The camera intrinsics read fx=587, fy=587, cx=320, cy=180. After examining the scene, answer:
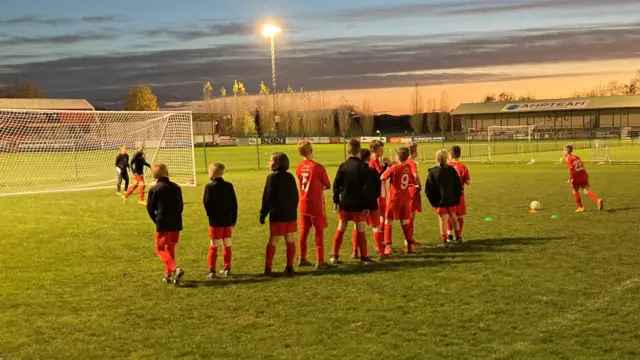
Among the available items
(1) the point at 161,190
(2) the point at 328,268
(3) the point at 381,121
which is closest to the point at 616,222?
(2) the point at 328,268

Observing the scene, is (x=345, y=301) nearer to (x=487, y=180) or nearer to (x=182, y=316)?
(x=182, y=316)

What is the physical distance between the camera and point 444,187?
10.2m

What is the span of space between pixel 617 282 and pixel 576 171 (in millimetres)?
7216

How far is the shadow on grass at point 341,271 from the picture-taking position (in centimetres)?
838

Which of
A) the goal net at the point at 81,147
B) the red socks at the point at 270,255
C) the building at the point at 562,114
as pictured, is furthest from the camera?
the building at the point at 562,114

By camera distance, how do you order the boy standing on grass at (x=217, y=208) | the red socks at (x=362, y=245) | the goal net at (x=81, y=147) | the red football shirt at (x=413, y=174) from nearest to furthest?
the boy standing on grass at (x=217, y=208), the red socks at (x=362, y=245), the red football shirt at (x=413, y=174), the goal net at (x=81, y=147)

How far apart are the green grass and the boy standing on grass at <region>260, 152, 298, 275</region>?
0.54 m

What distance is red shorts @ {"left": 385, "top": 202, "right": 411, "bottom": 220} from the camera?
9796mm

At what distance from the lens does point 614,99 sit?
83.1m

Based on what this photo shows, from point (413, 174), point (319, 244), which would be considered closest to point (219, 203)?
point (319, 244)

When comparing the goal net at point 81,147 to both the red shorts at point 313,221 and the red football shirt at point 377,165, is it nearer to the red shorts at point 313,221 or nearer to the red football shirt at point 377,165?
the red football shirt at point 377,165

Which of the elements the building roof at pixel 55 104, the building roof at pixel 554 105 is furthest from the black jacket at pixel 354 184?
the building roof at pixel 55 104

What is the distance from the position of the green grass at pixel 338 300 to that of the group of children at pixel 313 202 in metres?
0.44

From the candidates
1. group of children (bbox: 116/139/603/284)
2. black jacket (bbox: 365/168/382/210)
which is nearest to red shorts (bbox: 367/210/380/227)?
group of children (bbox: 116/139/603/284)
